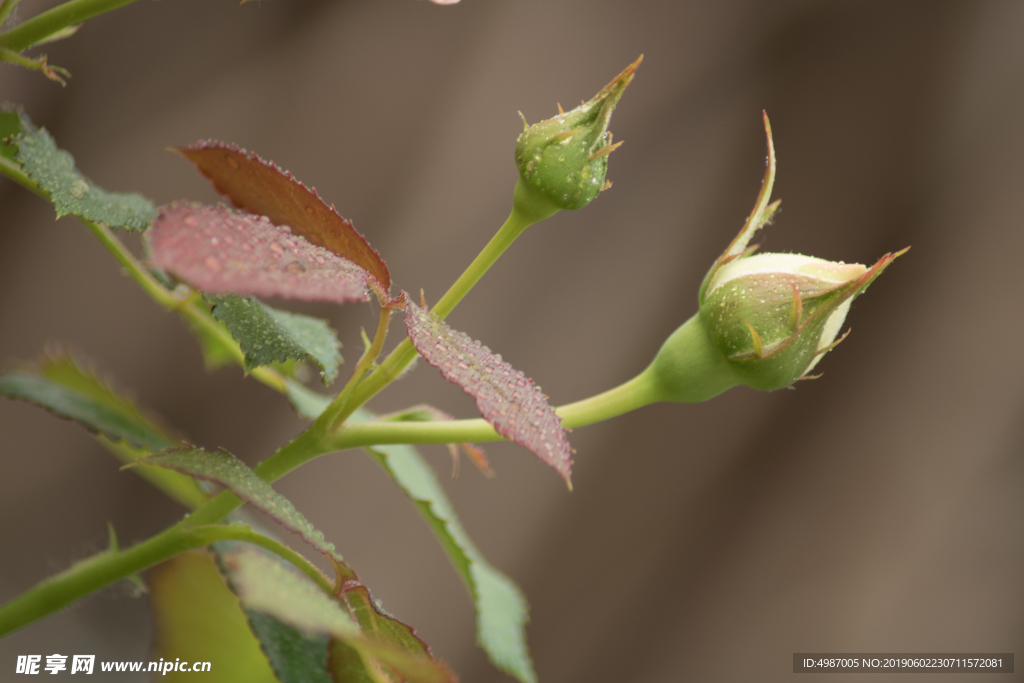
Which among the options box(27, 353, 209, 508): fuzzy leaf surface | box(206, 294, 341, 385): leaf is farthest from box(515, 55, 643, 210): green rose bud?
box(27, 353, 209, 508): fuzzy leaf surface

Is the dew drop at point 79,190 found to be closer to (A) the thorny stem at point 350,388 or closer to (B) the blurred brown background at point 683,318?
(A) the thorny stem at point 350,388

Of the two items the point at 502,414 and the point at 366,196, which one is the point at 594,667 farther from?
the point at 502,414

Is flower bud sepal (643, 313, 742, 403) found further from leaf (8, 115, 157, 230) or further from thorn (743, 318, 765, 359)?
leaf (8, 115, 157, 230)

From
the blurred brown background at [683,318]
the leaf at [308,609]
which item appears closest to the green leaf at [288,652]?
the leaf at [308,609]

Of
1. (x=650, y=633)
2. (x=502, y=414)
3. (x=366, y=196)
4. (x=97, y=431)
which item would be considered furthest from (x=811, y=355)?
(x=650, y=633)

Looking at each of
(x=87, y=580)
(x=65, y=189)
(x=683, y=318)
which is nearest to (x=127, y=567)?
(x=87, y=580)

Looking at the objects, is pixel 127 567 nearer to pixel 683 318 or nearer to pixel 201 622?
pixel 201 622
